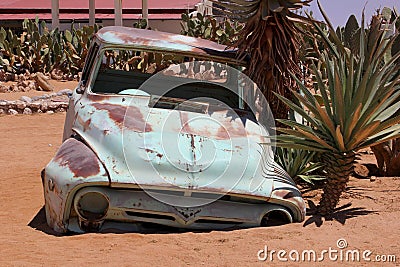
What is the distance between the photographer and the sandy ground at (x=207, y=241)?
3.81 m

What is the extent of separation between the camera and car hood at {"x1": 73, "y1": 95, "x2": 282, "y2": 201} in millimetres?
4148

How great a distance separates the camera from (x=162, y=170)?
4164 mm

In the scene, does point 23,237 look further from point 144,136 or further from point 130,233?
point 144,136

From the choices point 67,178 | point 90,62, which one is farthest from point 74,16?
point 67,178

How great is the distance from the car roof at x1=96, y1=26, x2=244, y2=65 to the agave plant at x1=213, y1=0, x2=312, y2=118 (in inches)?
6.9

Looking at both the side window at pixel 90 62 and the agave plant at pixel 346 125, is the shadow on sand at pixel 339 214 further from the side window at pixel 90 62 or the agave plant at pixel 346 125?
Result: the side window at pixel 90 62

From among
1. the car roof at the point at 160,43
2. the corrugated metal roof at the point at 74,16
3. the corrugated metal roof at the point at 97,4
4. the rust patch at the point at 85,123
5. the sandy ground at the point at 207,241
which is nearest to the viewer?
the sandy ground at the point at 207,241

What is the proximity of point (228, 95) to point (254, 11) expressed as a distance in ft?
2.85

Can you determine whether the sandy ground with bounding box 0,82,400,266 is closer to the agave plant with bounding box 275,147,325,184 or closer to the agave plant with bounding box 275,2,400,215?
the agave plant with bounding box 275,147,325,184

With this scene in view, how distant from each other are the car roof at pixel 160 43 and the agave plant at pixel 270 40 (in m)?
0.18

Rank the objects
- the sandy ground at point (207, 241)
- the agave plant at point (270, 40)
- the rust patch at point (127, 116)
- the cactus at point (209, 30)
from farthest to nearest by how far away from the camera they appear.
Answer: the cactus at point (209, 30)
the agave plant at point (270, 40)
the rust patch at point (127, 116)
the sandy ground at point (207, 241)

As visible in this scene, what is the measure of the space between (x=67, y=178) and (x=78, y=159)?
0.18 m

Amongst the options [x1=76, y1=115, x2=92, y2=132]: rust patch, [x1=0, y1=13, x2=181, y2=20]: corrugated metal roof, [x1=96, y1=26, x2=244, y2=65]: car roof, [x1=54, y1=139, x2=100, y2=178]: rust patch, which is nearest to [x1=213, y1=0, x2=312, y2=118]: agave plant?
[x1=96, y1=26, x2=244, y2=65]: car roof

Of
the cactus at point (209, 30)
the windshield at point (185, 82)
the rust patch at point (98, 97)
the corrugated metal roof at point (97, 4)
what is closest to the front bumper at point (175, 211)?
the rust patch at point (98, 97)
